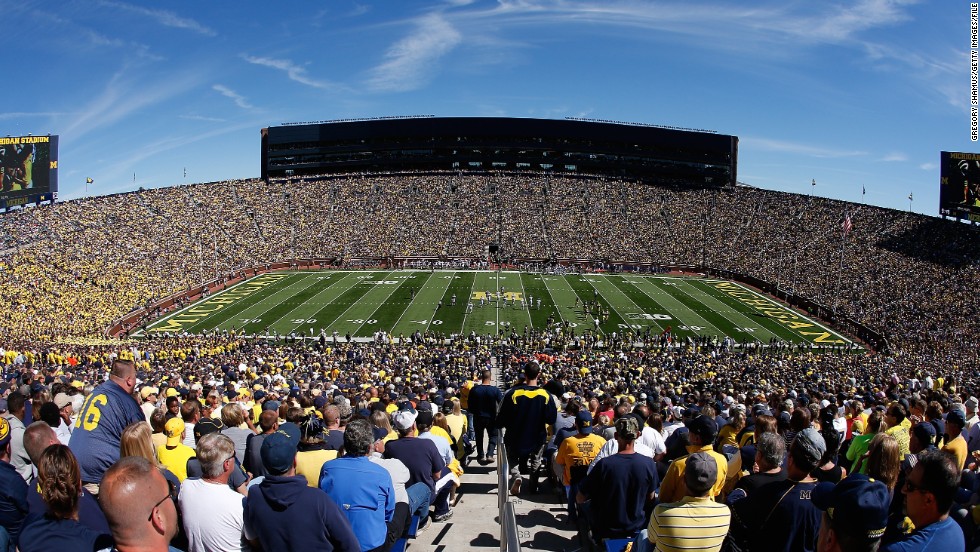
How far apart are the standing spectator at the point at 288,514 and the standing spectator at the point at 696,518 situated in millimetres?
2062

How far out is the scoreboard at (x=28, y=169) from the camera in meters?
57.5

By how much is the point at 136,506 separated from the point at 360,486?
6.24 ft

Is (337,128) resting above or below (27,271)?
above

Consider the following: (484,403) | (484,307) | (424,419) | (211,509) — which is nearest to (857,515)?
(211,509)

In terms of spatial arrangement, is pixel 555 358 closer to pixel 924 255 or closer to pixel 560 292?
pixel 560 292

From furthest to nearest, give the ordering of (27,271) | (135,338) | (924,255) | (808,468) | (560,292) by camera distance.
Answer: (924,255)
(560,292)
(27,271)
(135,338)
(808,468)

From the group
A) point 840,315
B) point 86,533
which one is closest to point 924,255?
point 840,315

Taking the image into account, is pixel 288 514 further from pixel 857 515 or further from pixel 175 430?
pixel 857 515

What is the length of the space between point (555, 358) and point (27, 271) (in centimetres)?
4159

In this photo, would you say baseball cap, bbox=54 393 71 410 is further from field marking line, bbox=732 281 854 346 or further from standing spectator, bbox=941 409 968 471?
field marking line, bbox=732 281 854 346

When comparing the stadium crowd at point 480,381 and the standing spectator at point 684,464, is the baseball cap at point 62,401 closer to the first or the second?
the stadium crowd at point 480,381

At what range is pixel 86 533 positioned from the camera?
3.58m

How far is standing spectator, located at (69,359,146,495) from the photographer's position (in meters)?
5.55

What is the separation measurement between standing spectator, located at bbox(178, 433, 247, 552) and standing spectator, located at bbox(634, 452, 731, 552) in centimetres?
288
